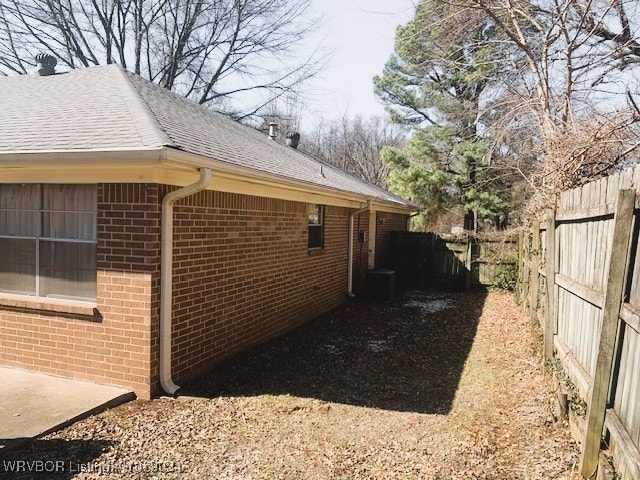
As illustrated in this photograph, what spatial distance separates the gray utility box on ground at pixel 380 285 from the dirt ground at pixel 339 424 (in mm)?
4462

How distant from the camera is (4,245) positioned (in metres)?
5.75

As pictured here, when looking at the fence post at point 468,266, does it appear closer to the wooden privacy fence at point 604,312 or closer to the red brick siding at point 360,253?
the red brick siding at point 360,253

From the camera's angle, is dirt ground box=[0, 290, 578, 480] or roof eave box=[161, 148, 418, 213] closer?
dirt ground box=[0, 290, 578, 480]

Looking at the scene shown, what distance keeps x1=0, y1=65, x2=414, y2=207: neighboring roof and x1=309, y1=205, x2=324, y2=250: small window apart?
199cm

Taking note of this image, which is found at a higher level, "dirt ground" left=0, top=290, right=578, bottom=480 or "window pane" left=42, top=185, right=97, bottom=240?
"window pane" left=42, top=185, right=97, bottom=240

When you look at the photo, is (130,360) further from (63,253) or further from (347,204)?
(347,204)

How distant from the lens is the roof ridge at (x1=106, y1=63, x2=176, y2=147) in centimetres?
484

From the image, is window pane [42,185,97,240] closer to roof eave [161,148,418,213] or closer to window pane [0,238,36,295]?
window pane [0,238,36,295]

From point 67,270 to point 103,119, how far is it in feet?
6.23

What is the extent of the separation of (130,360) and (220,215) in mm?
2114

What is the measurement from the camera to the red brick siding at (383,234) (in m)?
14.4

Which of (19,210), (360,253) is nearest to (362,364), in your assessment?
(19,210)

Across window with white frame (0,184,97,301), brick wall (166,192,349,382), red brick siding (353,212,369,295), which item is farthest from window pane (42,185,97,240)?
red brick siding (353,212,369,295)

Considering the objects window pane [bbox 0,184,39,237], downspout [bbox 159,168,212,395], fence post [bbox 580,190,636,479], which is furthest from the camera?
window pane [bbox 0,184,39,237]
